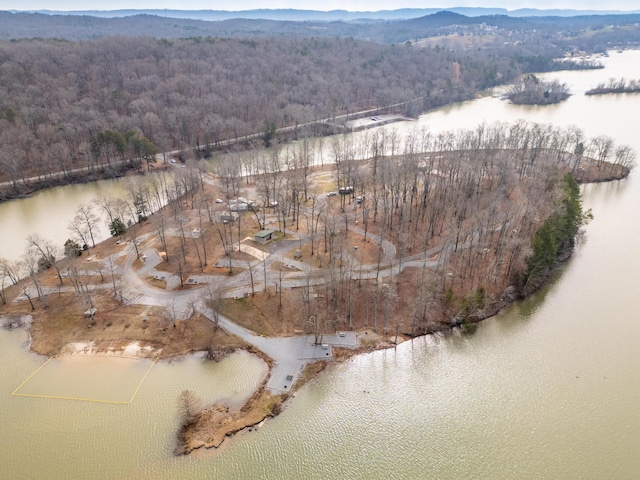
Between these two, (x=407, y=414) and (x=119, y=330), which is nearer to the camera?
(x=407, y=414)

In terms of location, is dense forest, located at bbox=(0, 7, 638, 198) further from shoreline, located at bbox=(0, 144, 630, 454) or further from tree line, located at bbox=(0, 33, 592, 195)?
shoreline, located at bbox=(0, 144, 630, 454)

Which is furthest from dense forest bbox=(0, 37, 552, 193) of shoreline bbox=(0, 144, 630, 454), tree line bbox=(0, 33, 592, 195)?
shoreline bbox=(0, 144, 630, 454)

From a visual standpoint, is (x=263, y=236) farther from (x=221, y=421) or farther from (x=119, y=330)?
(x=221, y=421)

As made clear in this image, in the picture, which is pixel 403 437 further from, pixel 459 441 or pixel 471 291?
pixel 471 291

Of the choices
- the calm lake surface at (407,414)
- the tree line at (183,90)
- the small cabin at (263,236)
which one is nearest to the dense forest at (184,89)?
the tree line at (183,90)

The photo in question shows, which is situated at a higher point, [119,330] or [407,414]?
[119,330]

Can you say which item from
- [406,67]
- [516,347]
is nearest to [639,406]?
[516,347]

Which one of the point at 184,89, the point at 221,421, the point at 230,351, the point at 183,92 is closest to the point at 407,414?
the point at 221,421

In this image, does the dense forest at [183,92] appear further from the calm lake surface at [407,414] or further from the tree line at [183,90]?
the calm lake surface at [407,414]
